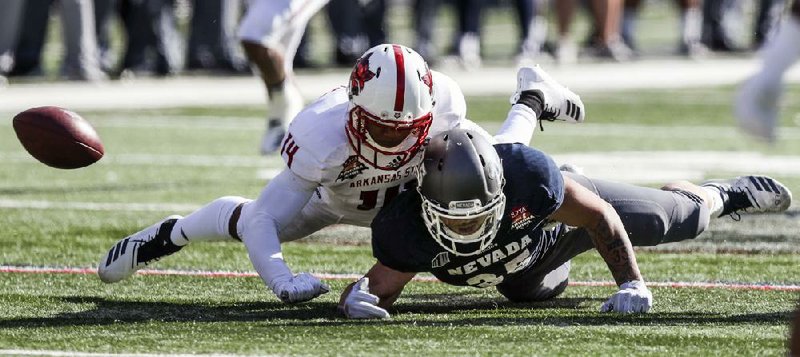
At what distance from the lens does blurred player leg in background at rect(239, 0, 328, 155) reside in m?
7.71

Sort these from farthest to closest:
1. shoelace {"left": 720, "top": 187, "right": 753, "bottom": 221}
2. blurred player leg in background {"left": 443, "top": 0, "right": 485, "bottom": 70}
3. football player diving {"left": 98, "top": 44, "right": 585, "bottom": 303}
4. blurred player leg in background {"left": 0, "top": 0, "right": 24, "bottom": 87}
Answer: blurred player leg in background {"left": 443, "top": 0, "right": 485, "bottom": 70} → blurred player leg in background {"left": 0, "top": 0, "right": 24, "bottom": 87} → shoelace {"left": 720, "top": 187, "right": 753, "bottom": 221} → football player diving {"left": 98, "top": 44, "right": 585, "bottom": 303}

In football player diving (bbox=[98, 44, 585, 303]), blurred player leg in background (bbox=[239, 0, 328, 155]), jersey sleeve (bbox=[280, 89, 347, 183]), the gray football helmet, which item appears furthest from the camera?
blurred player leg in background (bbox=[239, 0, 328, 155])

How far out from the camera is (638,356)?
411 cm

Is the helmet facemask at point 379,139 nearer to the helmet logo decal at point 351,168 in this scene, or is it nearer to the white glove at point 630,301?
the helmet logo decal at point 351,168

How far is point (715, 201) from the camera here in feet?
18.4

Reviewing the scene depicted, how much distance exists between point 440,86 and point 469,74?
9.52 meters

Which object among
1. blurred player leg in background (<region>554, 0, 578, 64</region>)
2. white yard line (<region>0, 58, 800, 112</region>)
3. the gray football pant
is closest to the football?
the gray football pant

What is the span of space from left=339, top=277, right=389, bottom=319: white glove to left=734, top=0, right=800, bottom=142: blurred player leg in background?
1513mm

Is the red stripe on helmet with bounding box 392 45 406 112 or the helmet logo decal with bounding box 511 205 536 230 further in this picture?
the red stripe on helmet with bounding box 392 45 406 112

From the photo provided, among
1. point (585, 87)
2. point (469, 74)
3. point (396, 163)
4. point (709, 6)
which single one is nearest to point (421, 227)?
point (396, 163)

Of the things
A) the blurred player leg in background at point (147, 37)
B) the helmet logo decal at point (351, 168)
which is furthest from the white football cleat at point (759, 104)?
the blurred player leg in background at point (147, 37)

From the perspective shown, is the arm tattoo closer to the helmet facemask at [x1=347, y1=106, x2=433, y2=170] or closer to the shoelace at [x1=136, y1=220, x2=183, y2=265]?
the helmet facemask at [x1=347, y1=106, x2=433, y2=170]

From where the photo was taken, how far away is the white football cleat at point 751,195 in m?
5.70

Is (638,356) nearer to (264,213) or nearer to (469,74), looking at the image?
(264,213)
